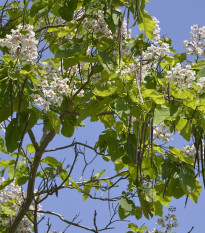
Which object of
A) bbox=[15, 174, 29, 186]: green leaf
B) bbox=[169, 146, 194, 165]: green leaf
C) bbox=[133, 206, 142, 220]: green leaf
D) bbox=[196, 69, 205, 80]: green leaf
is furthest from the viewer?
bbox=[15, 174, 29, 186]: green leaf

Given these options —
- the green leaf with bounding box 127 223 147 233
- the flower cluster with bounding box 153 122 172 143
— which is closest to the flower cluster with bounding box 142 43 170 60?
the flower cluster with bounding box 153 122 172 143

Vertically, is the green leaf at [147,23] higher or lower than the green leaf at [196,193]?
higher

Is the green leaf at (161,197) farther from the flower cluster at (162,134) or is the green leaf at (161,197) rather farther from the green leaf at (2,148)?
the green leaf at (2,148)

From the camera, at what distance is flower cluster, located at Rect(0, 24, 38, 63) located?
223cm

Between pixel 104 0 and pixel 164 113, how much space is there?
2.63ft

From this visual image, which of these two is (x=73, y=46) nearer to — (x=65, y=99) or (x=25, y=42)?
(x=25, y=42)

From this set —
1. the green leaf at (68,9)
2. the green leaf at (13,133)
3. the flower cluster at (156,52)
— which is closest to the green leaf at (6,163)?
the green leaf at (13,133)

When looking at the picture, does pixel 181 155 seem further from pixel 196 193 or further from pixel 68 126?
pixel 68 126

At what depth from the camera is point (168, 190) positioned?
9.02 ft

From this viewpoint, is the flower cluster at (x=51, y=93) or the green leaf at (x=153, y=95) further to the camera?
the flower cluster at (x=51, y=93)

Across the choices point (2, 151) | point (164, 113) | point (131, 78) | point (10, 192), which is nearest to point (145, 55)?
point (131, 78)

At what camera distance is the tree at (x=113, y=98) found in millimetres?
2189

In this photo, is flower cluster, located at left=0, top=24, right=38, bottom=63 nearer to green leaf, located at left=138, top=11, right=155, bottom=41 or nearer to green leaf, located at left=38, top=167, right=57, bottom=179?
green leaf, located at left=138, top=11, right=155, bottom=41

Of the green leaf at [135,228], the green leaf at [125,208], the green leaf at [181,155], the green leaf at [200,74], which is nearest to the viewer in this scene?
the green leaf at [200,74]
